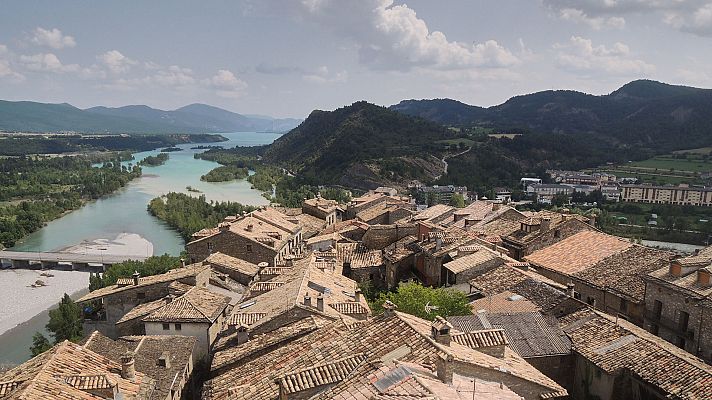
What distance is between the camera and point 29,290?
57.6 m

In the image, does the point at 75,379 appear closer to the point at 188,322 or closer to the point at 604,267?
the point at 188,322

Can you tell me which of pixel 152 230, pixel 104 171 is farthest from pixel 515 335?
pixel 104 171

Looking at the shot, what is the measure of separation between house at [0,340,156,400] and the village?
0.06 metres

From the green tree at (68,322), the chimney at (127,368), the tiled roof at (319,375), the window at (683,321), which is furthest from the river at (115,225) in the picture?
the window at (683,321)

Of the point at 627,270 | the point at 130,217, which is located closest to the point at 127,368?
the point at 627,270

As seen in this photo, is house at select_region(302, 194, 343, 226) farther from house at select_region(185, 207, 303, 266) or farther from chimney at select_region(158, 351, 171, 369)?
chimney at select_region(158, 351, 171, 369)

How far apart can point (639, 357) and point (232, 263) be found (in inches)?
945

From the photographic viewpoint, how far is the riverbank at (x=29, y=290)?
4806 cm

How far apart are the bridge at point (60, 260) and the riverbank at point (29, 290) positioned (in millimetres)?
1401

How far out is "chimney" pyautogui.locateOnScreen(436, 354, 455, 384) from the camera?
958cm

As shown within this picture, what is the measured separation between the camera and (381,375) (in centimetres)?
957

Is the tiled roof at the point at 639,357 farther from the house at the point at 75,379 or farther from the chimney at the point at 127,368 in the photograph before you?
the chimney at the point at 127,368

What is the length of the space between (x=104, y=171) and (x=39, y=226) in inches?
2920

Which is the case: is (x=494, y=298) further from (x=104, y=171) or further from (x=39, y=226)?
(x=104, y=171)
